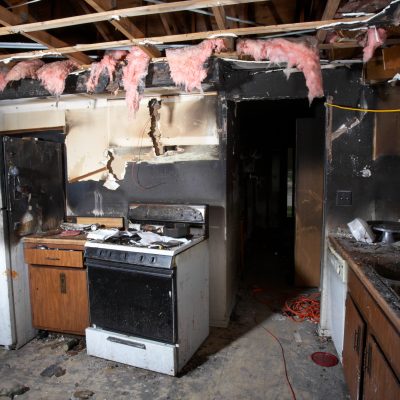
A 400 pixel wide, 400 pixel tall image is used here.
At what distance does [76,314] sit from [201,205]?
1444 mm

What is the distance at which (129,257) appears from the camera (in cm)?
224

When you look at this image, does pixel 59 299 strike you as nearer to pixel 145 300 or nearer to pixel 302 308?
pixel 145 300

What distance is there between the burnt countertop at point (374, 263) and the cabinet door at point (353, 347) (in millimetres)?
250

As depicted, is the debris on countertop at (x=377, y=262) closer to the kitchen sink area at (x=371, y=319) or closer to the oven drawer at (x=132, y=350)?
the kitchen sink area at (x=371, y=319)

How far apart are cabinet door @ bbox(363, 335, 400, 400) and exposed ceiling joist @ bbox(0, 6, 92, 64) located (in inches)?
102

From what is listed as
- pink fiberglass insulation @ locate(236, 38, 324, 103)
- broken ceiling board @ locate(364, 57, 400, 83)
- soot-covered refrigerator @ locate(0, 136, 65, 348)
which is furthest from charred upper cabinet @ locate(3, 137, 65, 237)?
broken ceiling board @ locate(364, 57, 400, 83)

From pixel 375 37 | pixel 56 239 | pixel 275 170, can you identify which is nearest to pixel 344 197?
pixel 375 37

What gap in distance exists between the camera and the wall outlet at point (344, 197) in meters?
2.59

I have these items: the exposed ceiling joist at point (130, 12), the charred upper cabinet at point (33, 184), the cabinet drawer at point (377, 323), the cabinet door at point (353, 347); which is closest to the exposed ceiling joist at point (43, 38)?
the exposed ceiling joist at point (130, 12)

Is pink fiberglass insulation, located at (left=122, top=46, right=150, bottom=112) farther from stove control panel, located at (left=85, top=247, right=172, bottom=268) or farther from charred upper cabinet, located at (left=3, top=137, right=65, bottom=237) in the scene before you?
stove control panel, located at (left=85, top=247, right=172, bottom=268)

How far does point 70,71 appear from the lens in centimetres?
269

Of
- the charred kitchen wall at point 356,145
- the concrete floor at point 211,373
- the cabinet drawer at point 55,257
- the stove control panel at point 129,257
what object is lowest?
the concrete floor at point 211,373

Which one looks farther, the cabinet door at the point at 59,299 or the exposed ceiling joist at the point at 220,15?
the cabinet door at the point at 59,299

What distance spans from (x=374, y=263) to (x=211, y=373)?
4.60 feet
